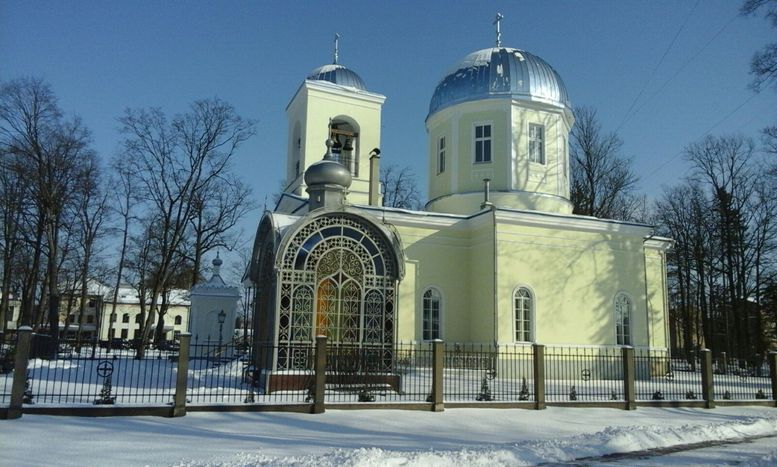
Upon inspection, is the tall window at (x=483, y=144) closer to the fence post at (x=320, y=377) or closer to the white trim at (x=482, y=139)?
the white trim at (x=482, y=139)

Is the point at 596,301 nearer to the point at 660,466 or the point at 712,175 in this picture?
the point at 660,466

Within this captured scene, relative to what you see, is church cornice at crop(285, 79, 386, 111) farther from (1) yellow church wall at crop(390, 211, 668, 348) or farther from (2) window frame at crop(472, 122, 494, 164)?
(1) yellow church wall at crop(390, 211, 668, 348)

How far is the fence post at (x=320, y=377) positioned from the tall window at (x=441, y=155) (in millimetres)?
13856

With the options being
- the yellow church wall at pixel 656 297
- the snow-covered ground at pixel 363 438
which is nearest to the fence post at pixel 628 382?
the snow-covered ground at pixel 363 438

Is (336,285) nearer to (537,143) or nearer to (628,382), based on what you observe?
(628,382)

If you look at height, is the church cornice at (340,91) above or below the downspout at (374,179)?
above

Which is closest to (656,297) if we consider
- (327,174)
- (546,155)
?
(546,155)

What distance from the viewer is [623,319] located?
821 inches

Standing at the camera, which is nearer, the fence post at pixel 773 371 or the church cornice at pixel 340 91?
the fence post at pixel 773 371

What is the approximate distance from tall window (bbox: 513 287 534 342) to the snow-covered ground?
7.32 m

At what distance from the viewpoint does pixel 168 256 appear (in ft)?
90.7

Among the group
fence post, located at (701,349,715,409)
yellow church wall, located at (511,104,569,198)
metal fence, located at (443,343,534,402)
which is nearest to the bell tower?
yellow church wall, located at (511,104,569,198)

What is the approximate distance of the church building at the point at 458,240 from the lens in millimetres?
14086

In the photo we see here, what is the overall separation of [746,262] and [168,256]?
28.7 metres
